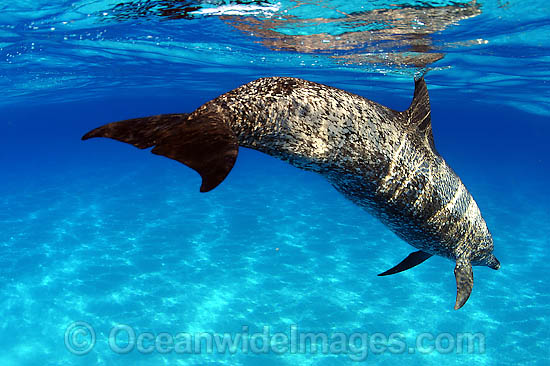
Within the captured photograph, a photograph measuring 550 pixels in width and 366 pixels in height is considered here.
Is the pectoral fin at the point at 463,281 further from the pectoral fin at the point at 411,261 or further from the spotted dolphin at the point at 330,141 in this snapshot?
the spotted dolphin at the point at 330,141

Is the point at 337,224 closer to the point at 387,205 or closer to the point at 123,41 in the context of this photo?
the point at 123,41

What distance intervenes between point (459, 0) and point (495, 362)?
1015 cm

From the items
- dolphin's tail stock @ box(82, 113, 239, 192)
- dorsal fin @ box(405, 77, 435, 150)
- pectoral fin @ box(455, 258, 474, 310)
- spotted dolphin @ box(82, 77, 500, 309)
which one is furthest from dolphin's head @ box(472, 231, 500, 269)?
dolphin's tail stock @ box(82, 113, 239, 192)

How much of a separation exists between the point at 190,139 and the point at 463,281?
504 centimetres

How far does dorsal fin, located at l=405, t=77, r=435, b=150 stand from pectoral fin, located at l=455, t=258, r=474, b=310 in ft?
7.41

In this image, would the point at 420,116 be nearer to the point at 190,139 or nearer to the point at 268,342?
the point at 190,139

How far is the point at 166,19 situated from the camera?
12891 mm

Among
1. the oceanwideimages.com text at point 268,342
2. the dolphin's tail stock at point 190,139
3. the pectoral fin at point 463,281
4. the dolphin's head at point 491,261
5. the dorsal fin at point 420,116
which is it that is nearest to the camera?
the dolphin's tail stock at point 190,139

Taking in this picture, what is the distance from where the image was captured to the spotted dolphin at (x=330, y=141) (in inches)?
108

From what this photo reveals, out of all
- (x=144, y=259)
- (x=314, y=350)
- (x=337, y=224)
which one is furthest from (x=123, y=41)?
(x=314, y=350)

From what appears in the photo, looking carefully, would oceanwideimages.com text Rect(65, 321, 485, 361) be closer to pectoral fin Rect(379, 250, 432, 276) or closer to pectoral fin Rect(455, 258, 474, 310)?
pectoral fin Rect(379, 250, 432, 276)

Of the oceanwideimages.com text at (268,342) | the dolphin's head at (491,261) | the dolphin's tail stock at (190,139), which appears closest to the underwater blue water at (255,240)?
the oceanwideimages.com text at (268,342)

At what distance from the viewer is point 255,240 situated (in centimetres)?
1742

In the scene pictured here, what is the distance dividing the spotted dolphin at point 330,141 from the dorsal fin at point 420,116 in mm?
15
